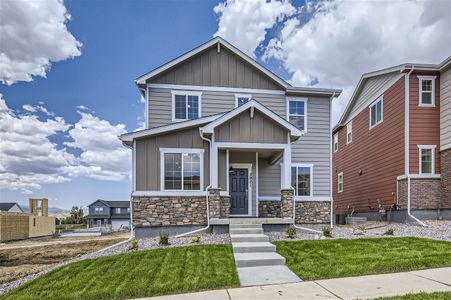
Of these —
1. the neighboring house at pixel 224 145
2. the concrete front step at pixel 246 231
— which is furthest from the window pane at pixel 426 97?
the concrete front step at pixel 246 231

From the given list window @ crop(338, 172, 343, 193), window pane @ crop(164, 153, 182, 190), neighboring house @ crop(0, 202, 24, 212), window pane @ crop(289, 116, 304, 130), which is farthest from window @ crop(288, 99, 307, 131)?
neighboring house @ crop(0, 202, 24, 212)

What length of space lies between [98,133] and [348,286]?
2252 centimetres

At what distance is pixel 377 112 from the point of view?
15.5 meters

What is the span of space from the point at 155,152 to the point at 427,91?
1191 cm

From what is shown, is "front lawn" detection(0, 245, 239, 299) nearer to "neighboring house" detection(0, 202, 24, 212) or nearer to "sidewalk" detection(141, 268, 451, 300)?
"sidewalk" detection(141, 268, 451, 300)

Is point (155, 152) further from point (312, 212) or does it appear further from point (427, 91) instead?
point (427, 91)

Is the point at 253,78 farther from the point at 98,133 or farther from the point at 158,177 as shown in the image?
the point at 98,133

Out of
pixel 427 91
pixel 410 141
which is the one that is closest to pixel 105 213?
pixel 410 141

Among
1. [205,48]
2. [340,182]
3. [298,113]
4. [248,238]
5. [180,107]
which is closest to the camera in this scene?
[248,238]

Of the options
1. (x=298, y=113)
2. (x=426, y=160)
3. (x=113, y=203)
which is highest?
(x=298, y=113)

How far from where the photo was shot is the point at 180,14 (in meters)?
13.5

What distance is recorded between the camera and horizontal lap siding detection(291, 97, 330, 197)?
12570 mm

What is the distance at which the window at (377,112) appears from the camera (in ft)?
49.0

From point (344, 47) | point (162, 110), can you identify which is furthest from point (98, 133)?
point (344, 47)
